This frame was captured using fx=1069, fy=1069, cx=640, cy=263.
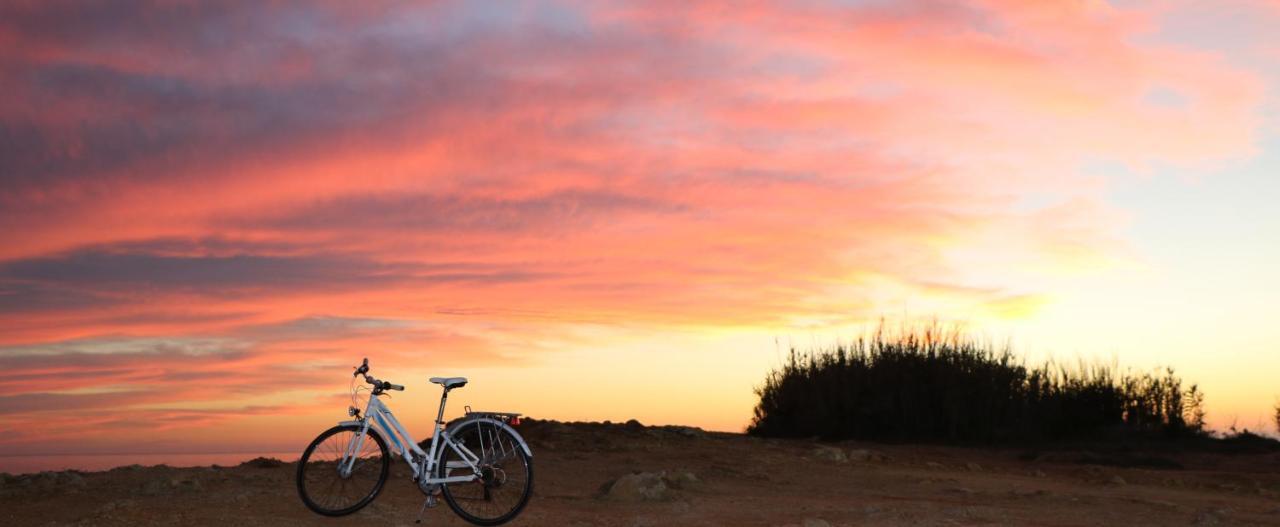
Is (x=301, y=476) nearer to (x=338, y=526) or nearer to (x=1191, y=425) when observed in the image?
(x=338, y=526)

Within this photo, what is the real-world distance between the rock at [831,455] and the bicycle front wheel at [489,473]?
698 centimetres

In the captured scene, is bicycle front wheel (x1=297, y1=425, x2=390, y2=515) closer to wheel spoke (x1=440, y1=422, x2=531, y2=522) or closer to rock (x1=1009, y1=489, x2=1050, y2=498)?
wheel spoke (x1=440, y1=422, x2=531, y2=522)

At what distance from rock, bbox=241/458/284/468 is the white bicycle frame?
4368 millimetres

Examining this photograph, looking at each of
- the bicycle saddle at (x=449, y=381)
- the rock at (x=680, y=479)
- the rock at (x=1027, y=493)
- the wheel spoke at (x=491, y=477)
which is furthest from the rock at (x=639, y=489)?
the rock at (x=1027, y=493)

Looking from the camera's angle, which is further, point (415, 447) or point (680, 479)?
point (680, 479)

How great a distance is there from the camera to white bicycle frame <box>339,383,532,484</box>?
31.2 feet

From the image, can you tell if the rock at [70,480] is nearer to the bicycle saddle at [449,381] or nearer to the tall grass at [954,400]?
the bicycle saddle at [449,381]

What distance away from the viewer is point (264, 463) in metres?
13.8

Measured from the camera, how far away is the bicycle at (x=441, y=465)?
372 inches

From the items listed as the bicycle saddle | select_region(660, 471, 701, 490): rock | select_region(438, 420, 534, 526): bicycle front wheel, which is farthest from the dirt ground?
the bicycle saddle

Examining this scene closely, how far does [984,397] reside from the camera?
68.5 feet

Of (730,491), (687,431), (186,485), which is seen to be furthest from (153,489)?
(687,431)

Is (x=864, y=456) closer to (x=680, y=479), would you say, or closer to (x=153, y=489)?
(x=680, y=479)

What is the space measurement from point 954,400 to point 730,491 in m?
9.91
